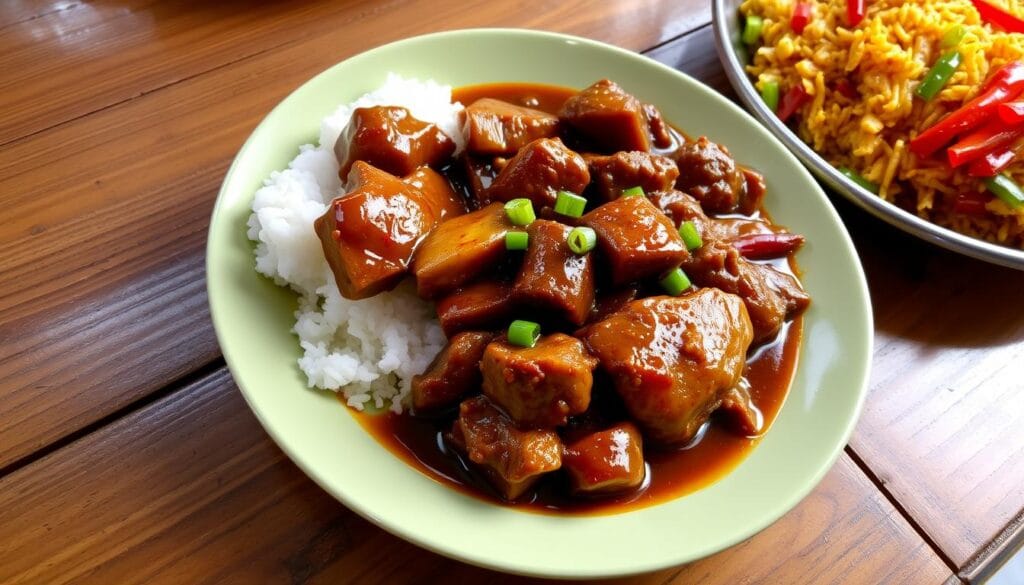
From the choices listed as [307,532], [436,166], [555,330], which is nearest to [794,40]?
[436,166]

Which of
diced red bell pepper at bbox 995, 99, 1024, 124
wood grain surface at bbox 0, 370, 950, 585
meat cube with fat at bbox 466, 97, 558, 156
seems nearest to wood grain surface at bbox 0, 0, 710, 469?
wood grain surface at bbox 0, 370, 950, 585

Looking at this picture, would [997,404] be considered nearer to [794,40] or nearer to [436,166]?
[794,40]

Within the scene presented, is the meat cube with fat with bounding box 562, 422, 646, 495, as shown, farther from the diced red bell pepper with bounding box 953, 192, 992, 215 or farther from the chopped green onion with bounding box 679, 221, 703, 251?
the diced red bell pepper with bounding box 953, 192, 992, 215

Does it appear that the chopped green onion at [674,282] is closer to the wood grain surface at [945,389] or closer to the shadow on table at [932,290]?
the wood grain surface at [945,389]

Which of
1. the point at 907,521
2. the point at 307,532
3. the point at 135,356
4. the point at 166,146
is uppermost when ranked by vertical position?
the point at 166,146

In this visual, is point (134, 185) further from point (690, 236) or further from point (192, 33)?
point (690, 236)

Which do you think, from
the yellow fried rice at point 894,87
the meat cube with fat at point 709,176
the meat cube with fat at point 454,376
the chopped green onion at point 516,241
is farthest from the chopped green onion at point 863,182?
the meat cube with fat at point 454,376
